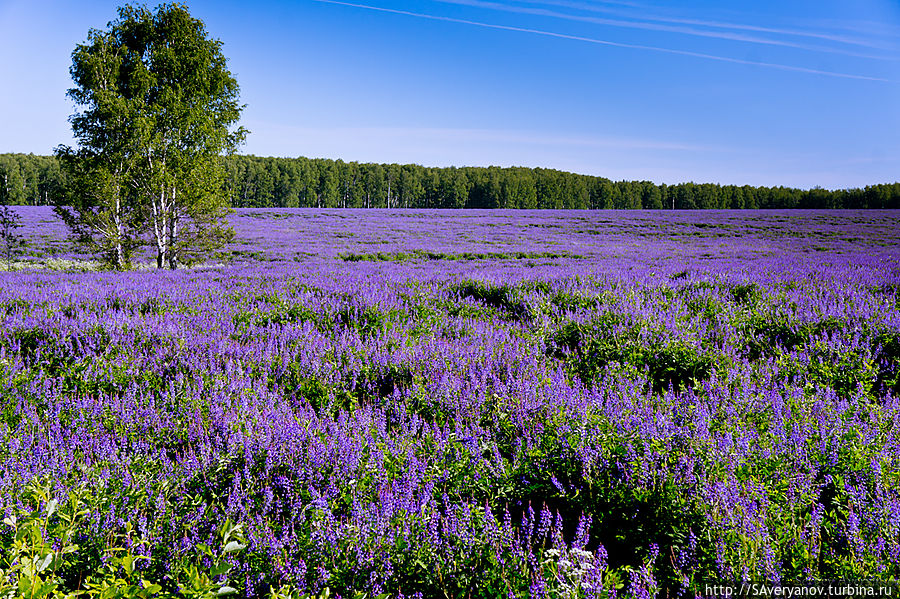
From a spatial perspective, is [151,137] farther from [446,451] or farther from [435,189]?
[435,189]

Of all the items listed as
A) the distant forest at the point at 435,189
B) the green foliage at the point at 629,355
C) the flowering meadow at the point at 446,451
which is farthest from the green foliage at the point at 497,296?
the distant forest at the point at 435,189

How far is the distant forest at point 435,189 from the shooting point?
98.1 meters

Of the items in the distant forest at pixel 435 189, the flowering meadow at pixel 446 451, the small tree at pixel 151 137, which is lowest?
the flowering meadow at pixel 446 451

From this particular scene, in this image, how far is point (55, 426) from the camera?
314 cm

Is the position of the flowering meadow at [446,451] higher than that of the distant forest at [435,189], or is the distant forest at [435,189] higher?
the distant forest at [435,189]

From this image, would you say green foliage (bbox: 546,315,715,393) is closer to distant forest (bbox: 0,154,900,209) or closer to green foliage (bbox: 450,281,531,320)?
green foliage (bbox: 450,281,531,320)

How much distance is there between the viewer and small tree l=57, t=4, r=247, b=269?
52.9ft

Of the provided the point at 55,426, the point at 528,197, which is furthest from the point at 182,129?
the point at 528,197

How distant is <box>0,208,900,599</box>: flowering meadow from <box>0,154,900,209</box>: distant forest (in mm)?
97191

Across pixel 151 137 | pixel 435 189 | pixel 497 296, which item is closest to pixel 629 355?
pixel 497 296

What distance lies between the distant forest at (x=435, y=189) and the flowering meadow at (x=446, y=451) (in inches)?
3826

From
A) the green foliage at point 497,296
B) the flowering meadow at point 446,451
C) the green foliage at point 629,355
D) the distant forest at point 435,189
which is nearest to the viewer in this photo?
the flowering meadow at point 446,451

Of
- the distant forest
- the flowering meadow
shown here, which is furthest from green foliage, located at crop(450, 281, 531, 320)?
the distant forest

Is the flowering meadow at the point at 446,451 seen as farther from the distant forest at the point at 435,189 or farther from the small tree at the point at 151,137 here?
the distant forest at the point at 435,189
